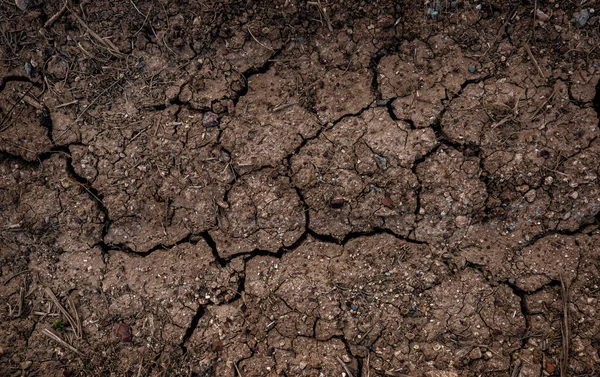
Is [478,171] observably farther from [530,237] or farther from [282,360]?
[282,360]

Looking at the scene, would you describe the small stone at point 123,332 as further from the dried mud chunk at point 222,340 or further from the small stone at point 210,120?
the small stone at point 210,120

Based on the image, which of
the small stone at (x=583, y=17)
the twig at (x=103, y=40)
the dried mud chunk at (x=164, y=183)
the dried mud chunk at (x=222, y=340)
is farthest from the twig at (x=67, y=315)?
the small stone at (x=583, y=17)

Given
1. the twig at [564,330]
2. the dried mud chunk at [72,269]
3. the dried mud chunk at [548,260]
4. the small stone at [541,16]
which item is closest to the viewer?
the twig at [564,330]

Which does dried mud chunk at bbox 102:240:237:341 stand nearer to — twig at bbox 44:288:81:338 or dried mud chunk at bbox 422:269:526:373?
twig at bbox 44:288:81:338

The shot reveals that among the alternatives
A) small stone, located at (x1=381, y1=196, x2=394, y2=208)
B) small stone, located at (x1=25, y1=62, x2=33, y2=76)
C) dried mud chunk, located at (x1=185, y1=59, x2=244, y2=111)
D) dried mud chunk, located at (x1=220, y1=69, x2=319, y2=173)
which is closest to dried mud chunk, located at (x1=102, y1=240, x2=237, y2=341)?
dried mud chunk, located at (x1=220, y1=69, x2=319, y2=173)

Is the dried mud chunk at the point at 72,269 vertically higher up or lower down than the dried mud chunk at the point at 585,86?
lower down

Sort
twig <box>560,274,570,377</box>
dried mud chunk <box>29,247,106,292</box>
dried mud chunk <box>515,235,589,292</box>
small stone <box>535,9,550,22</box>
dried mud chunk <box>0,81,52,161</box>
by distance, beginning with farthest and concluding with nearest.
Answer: dried mud chunk <box>0,81,52,161</box> → dried mud chunk <box>29,247,106,292</box> → small stone <box>535,9,550,22</box> → dried mud chunk <box>515,235,589,292</box> → twig <box>560,274,570,377</box>
